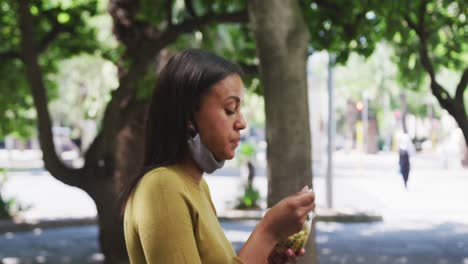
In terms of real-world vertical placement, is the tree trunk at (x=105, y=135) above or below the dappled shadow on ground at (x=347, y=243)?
above

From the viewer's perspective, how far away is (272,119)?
6449mm

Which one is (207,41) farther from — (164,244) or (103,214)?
(164,244)

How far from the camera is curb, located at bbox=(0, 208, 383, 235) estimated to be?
1786 cm

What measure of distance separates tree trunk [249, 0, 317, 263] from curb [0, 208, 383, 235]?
39.0ft

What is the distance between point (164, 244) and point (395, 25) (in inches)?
368

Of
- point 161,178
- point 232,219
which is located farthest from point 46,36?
point 161,178

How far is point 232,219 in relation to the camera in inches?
741

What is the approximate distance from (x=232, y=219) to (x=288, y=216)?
17.0m

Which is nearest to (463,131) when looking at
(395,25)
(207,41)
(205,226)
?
(395,25)

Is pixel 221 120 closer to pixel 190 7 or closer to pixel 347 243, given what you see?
pixel 190 7

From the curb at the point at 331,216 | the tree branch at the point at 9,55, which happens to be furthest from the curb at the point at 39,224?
the tree branch at the point at 9,55

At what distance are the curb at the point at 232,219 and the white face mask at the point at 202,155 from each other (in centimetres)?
1636

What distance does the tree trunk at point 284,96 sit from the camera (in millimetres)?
6379

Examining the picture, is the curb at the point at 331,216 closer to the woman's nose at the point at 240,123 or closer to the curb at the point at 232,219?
the curb at the point at 232,219
